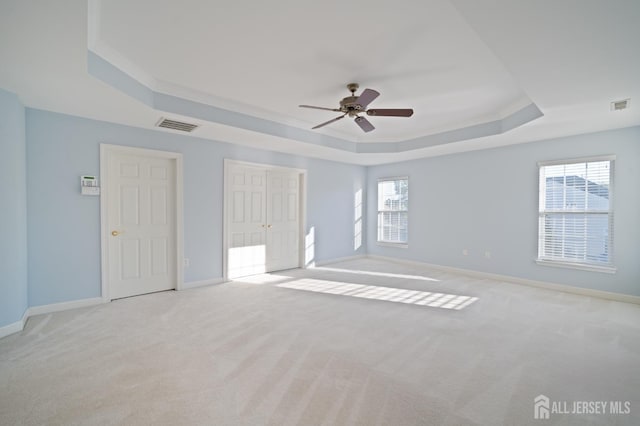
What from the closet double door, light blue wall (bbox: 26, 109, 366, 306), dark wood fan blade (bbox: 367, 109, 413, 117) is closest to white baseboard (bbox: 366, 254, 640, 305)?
the closet double door

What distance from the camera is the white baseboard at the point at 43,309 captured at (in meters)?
2.96

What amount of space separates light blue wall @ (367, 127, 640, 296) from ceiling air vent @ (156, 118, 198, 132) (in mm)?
4798

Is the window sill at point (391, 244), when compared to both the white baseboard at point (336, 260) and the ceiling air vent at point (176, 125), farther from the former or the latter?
the ceiling air vent at point (176, 125)

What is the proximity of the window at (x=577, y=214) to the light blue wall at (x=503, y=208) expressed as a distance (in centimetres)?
10

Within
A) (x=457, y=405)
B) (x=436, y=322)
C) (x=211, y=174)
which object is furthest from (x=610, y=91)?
(x=211, y=174)

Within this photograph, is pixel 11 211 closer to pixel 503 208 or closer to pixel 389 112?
pixel 389 112

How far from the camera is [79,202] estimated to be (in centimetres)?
379

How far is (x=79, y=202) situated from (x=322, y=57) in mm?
3567

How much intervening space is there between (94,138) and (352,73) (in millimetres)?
3471

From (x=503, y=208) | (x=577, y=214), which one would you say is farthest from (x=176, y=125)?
(x=577, y=214)

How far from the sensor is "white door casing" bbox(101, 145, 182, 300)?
13.3ft

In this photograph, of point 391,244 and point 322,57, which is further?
point 391,244

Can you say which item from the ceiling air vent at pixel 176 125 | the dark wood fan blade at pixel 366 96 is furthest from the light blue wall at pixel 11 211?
the dark wood fan blade at pixel 366 96

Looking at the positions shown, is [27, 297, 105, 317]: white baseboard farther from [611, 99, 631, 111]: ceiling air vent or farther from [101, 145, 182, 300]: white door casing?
[611, 99, 631, 111]: ceiling air vent
